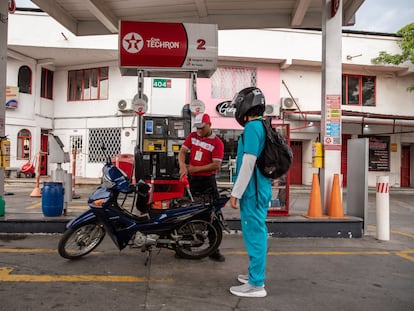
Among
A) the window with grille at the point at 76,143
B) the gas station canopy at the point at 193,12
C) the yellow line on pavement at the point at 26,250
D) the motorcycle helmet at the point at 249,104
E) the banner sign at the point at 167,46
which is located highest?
the gas station canopy at the point at 193,12

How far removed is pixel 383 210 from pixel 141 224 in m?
4.03

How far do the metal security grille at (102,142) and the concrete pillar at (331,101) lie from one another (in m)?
12.8

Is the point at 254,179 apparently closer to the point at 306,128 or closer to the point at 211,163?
the point at 211,163

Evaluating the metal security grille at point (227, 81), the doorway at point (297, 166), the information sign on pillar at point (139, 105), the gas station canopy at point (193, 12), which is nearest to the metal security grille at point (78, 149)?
the metal security grille at point (227, 81)

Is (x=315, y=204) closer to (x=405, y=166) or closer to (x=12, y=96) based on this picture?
(x=12, y=96)

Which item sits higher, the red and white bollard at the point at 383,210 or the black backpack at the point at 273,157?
the black backpack at the point at 273,157

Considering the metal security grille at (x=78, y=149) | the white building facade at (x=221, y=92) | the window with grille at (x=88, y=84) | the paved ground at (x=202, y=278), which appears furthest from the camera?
the window with grille at (x=88, y=84)

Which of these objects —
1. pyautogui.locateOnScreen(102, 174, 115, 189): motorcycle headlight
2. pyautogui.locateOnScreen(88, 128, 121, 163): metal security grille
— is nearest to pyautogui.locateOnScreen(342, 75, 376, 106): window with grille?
pyautogui.locateOnScreen(88, 128, 121, 163): metal security grille

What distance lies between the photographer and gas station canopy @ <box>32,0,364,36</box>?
783 cm

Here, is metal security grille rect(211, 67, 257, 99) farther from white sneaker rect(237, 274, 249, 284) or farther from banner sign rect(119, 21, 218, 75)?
white sneaker rect(237, 274, 249, 284)

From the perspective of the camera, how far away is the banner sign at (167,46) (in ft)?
23.5

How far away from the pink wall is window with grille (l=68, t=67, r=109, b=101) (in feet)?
16.1

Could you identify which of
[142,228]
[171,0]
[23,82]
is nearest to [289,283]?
[142,228]

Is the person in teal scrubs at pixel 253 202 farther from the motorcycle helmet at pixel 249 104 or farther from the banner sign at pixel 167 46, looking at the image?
the banner sign at pixel 167 46
